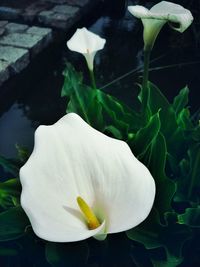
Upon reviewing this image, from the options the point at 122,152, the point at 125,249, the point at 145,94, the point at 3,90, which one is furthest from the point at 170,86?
the point at 122,152

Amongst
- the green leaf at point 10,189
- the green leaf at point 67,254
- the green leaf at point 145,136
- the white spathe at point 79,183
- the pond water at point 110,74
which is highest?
the white spathe at point 79,183

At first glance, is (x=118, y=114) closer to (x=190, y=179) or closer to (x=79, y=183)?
(x=190, y=179)

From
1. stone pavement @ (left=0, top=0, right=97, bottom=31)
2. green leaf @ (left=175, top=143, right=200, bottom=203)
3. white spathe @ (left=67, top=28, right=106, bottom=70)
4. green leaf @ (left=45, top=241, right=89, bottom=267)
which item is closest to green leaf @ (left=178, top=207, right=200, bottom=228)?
green leaf @ (left=175, top=143, right=200, bottom=203)

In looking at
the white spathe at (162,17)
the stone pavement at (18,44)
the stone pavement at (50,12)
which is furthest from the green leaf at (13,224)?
the stone pavement at (50,12)

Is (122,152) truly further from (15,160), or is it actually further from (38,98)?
(38,98)

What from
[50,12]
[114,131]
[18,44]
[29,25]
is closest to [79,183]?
[114,131]

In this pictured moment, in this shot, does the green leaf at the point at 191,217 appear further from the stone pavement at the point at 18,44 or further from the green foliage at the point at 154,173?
the stone pavement at the point at 18,44

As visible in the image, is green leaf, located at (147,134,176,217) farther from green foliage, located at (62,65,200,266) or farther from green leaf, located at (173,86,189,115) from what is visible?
green leaf, located at (173,86,189,115)
